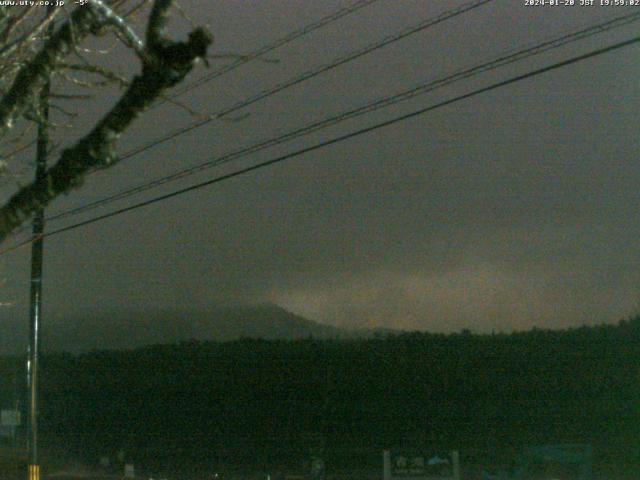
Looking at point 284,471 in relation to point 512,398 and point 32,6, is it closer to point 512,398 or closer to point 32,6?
point 512,398

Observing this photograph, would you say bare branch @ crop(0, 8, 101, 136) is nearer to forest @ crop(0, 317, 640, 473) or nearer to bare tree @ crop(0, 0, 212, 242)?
bare tree @ crop(0, 0, 212, 242)

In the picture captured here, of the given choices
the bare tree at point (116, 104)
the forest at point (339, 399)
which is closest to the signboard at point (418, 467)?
the forest at point (339, 399)

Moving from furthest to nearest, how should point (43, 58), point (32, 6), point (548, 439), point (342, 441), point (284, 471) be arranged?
point (342, 441) < point (548, 439) < point (284, 471) < point (32, 6) < point (43, 58)

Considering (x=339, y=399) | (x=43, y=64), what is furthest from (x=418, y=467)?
(x=339, y=399)

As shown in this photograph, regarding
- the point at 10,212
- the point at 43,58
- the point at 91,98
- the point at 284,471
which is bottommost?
the point at 284,471

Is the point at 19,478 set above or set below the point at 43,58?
below

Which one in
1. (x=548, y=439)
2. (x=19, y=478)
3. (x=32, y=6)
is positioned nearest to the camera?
(x=32, y=6)

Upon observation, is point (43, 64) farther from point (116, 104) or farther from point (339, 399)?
point (339, 399)

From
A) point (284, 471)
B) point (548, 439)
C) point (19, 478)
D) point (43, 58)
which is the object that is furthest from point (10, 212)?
point (548, 439)

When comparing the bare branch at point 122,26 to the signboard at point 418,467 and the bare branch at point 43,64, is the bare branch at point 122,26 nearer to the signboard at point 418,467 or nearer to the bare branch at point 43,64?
the bare branch at point 43,64
